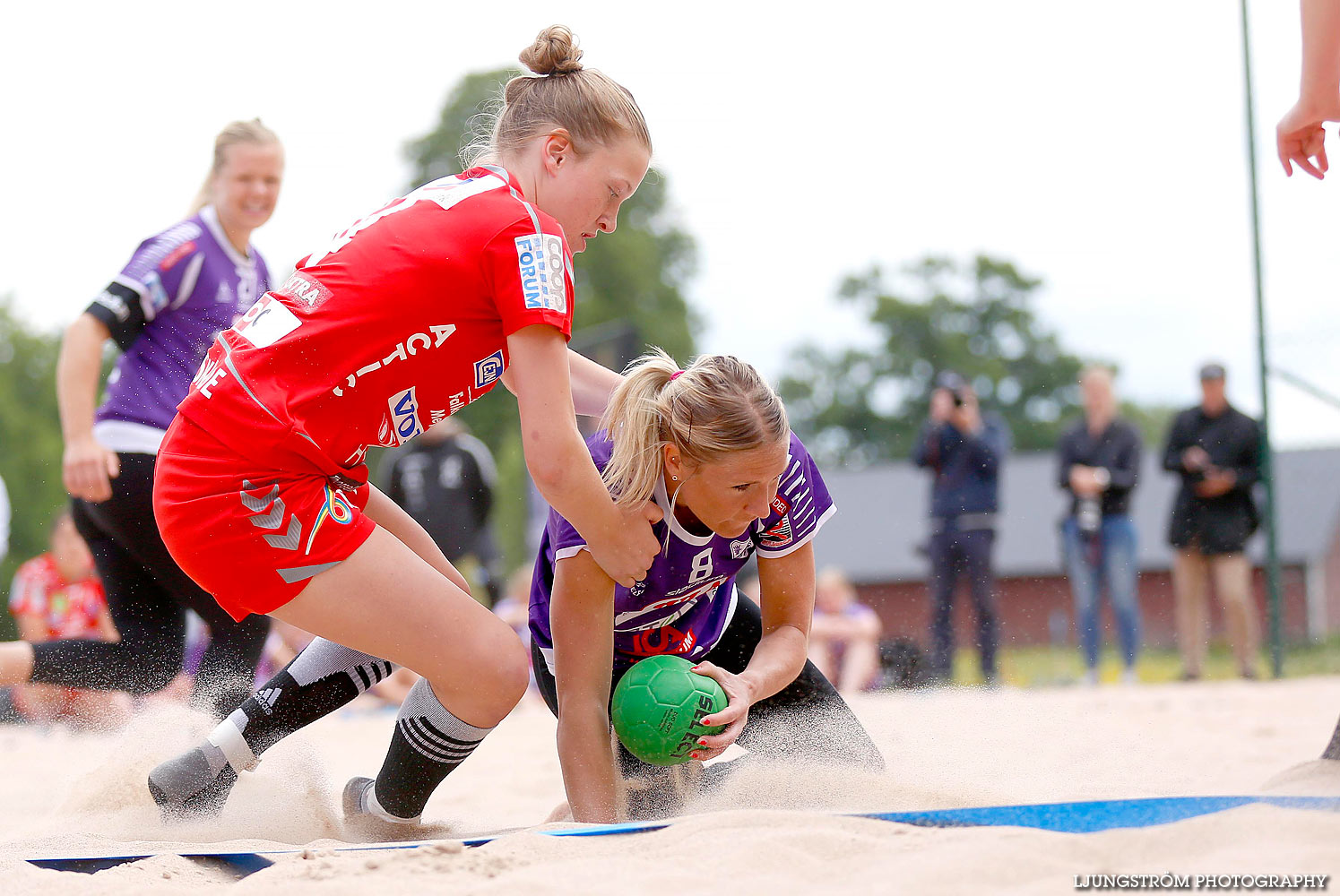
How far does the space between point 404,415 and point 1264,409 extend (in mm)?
7264

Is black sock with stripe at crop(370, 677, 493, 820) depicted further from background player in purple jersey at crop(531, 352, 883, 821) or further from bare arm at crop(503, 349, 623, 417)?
bare arm at crop(503, 349, 623, 417)

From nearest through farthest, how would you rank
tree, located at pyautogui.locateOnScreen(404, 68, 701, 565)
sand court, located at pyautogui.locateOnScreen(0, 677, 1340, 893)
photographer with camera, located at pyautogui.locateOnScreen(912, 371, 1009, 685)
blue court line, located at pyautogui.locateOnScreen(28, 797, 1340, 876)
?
sand court, located at pyautogui.locateOnScreen(0, 677, 1340, 893) < blue court line, located at pyautogui.locateOnScreen(28, 797, 1340, 876) < photographer with camera, located at pyautogui.locateOnScreen(912, 371, 1009, 685) < tree, located at pyautogui.locateOnScreen(404, 68, 701, 565)

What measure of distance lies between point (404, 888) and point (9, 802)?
2.54m

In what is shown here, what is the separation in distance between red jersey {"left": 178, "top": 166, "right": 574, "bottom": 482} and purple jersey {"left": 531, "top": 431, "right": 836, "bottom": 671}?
482 mm

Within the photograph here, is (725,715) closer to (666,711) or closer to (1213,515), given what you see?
(666,711)

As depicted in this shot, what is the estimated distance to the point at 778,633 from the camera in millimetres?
2807

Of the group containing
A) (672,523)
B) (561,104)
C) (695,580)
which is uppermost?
(561,104)

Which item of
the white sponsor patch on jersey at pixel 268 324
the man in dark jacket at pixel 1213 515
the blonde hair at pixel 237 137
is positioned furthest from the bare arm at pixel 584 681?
the man in dark jacket at pixel 1213 515

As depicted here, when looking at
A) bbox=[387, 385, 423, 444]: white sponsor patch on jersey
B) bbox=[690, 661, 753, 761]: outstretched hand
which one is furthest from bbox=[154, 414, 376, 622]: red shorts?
bbox=[690, 661, 753, 761]: outstretched hand

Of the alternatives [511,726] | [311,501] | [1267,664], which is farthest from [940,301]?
[311,501]

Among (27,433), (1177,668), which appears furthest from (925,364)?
(1177,668)

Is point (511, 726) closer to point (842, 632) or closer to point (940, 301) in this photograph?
point (842, 632)

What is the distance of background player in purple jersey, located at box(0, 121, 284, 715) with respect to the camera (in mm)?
3369

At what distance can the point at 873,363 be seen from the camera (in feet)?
181
